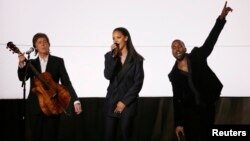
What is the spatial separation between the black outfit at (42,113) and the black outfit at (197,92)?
3.28 feet

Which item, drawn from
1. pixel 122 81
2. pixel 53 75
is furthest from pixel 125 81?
pixel 53 75

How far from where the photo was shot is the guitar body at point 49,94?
3792 mm

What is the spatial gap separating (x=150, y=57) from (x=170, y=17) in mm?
498

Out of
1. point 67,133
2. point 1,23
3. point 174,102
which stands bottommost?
point 67,133

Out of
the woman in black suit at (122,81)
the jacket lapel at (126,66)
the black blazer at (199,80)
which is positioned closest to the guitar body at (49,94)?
the woman in black suit at (122,81)

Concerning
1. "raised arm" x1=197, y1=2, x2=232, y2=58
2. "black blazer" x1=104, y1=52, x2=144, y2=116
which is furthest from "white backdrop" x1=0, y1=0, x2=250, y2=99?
"black blazer" x1=104, y1=52, x2=144, y2=116

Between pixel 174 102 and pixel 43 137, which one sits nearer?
pixel 43 137

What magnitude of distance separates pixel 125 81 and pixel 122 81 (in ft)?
0.10

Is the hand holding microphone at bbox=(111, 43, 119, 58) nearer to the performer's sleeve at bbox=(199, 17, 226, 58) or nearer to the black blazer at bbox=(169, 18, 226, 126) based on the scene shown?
the black blazer at bbox=(169, 18, 226, 126)

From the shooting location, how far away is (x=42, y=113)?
3742mm

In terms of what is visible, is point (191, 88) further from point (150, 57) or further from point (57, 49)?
point (57, 49)

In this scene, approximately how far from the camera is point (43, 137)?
3.71m

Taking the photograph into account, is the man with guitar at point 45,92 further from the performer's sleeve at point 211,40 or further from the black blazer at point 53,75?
the performer's sleeve at point 211,40

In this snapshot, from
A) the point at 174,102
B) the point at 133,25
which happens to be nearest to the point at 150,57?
the point at 133,25
